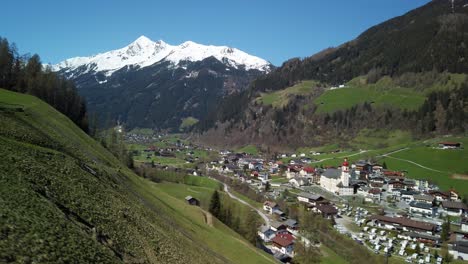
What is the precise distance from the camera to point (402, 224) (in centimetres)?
10181

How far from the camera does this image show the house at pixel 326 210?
369 ft

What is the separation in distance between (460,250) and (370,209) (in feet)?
133

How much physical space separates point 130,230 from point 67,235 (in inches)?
327

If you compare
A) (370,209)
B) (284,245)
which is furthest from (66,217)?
(370,209)

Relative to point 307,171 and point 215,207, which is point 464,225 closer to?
point 215,207

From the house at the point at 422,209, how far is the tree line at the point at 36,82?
10788 cm

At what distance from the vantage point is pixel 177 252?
29.8 meters

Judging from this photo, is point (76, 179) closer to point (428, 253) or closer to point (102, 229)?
point (102, 229)

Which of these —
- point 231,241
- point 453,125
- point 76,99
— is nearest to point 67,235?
point 231,241

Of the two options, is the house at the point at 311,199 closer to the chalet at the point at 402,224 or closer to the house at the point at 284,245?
the chalet at the point at 402,224

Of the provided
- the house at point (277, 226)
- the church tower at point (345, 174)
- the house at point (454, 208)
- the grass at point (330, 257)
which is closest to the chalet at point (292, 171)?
the church tower at point (345, 174)

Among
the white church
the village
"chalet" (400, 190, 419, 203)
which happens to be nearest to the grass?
the village

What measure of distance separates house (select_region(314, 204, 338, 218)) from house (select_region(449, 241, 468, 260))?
3505 centimetres

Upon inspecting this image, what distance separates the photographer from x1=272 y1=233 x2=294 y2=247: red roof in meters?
84.3
